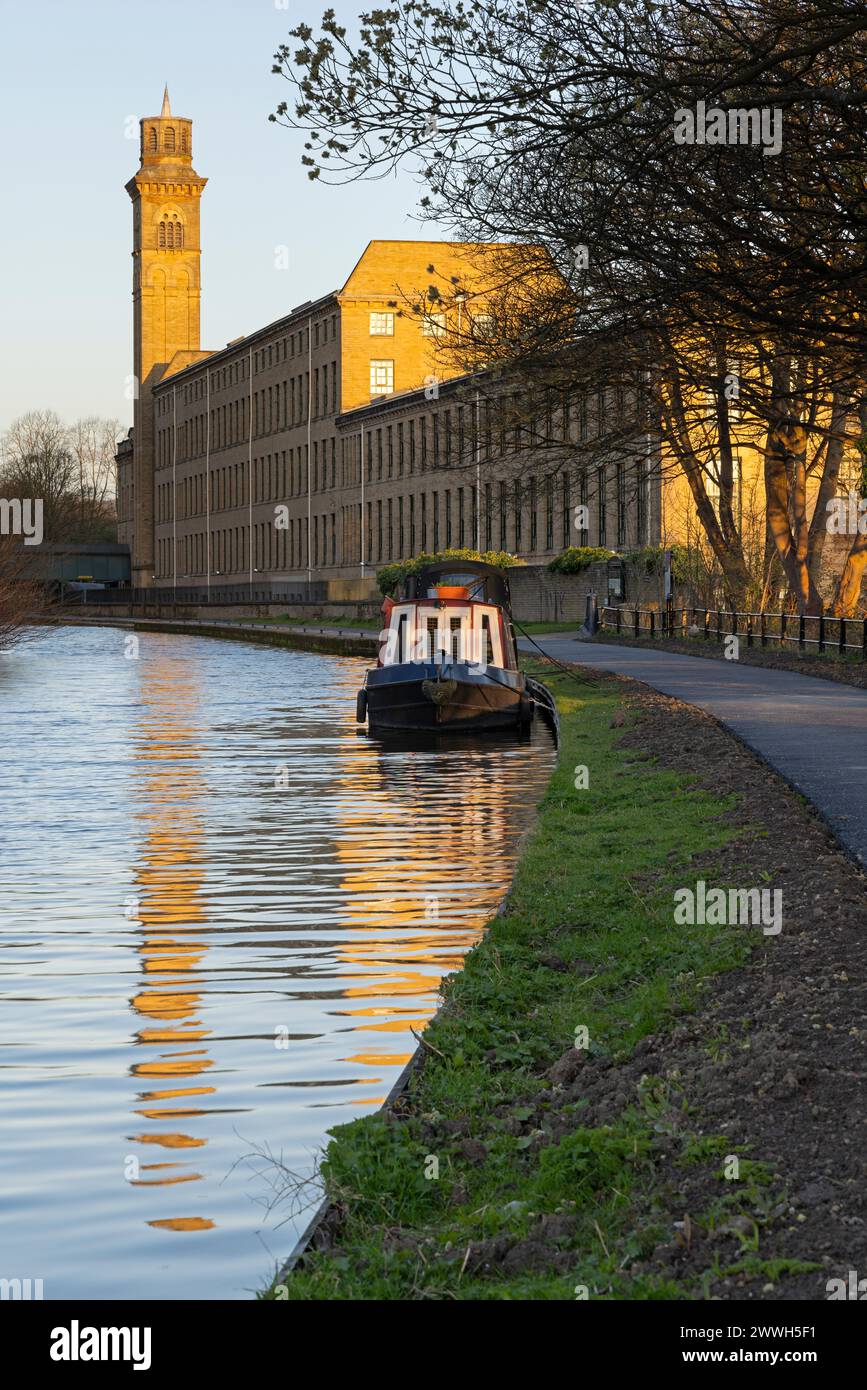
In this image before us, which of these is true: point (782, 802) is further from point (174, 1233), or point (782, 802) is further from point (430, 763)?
point (430, 763)

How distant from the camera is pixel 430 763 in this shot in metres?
26.3

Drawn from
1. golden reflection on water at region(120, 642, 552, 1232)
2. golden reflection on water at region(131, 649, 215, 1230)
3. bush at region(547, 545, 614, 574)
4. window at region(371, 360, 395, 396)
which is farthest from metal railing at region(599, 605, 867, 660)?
window at region(371, 360, 395, 396)

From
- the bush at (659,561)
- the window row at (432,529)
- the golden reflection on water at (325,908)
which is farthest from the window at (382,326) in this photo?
the golden reflection on water at (325,908)

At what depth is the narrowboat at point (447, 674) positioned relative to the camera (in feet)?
98.9

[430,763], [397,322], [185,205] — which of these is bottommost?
[430,763]

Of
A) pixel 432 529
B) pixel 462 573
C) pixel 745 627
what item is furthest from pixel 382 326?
pixel 462 573

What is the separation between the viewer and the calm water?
275 inches

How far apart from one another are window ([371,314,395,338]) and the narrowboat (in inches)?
3294

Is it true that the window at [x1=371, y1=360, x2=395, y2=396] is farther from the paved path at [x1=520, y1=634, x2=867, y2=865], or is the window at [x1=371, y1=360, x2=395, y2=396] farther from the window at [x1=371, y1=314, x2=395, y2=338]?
the paved path at [x1=520, y1=634, x2=867, y2=865]

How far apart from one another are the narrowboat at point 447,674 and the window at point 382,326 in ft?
275
